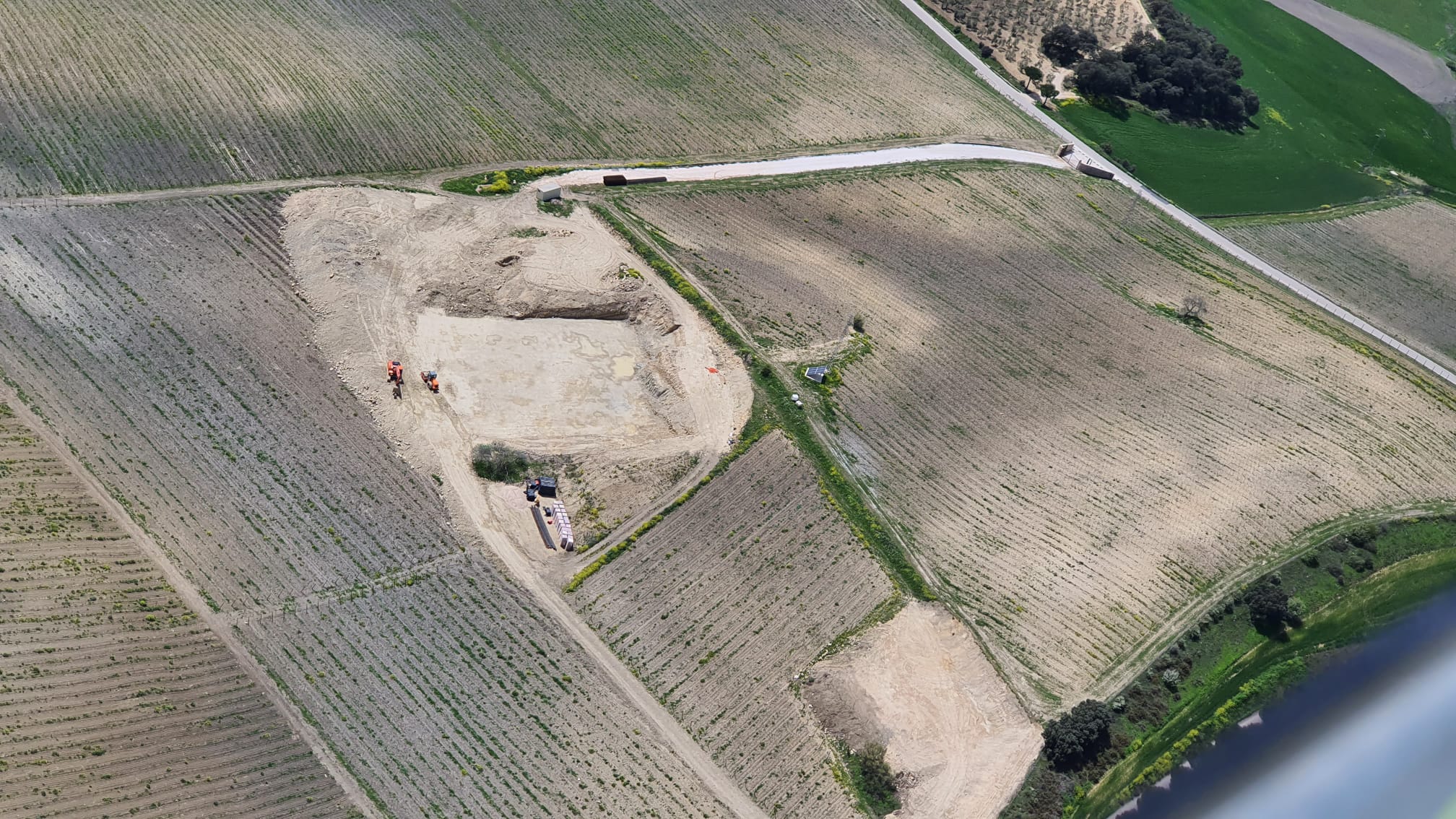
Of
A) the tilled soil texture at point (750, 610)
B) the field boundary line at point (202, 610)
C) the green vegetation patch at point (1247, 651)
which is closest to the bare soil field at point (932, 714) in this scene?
the tilled soil texture at point (750, 610)

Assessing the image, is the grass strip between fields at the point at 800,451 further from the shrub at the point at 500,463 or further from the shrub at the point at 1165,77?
the shrub at the point at 1165,77

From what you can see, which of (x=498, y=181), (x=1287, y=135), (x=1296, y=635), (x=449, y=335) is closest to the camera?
(x=1296, y=635)

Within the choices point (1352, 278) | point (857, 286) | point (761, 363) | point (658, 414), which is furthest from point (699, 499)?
point (1352, 278)

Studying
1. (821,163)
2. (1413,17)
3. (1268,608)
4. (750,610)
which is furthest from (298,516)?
(1413,17)

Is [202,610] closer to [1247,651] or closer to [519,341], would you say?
[519,341]

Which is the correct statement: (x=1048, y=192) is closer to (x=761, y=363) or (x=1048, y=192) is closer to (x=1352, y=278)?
(x=1352, y=278)

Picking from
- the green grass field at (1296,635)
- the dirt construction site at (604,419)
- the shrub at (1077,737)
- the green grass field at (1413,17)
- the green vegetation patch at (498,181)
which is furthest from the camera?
the green grass field at (1413,17)
